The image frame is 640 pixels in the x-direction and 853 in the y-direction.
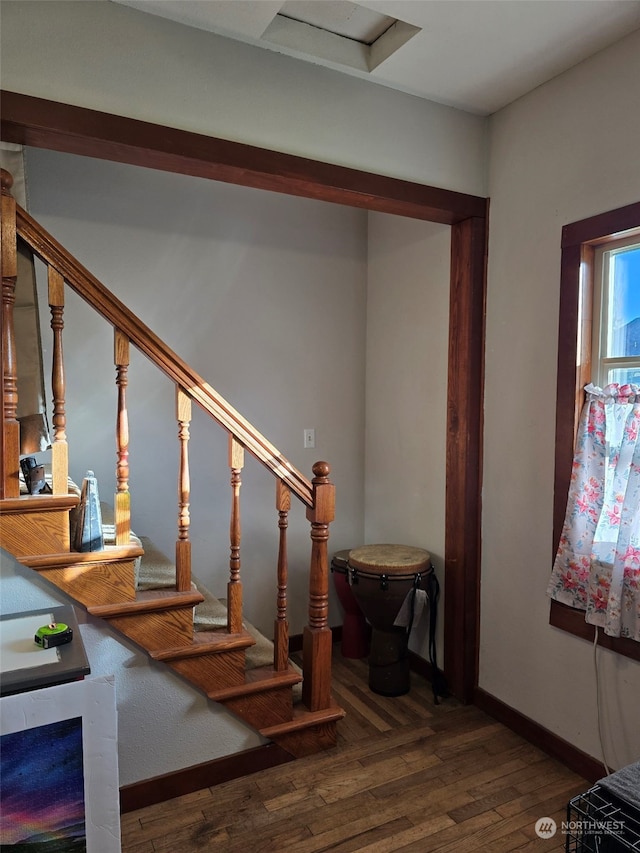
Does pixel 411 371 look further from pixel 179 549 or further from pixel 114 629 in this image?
pixel 114 629

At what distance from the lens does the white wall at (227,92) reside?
1.89 m

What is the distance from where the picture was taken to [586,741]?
7.45 ft

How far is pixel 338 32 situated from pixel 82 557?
6.88ft

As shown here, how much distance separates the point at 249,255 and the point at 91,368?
3.32 ft

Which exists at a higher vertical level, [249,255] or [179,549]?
[249,255]

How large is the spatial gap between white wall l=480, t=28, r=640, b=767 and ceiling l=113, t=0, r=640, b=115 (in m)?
0.11

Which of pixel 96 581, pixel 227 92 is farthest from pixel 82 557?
pixel 227 92

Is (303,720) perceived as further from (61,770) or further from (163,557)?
(61,770)

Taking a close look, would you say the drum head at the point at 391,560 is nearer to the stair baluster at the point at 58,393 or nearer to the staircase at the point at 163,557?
the staircase at the point at 163,557

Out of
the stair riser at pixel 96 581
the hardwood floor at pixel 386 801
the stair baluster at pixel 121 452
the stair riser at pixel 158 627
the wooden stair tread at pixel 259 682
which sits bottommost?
the hardwood floor at pixel 386 801

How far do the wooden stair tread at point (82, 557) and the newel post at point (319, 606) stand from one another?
0.71 m

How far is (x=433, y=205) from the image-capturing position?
2.62 metres

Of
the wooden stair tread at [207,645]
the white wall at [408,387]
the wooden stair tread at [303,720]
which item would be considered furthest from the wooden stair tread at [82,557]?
the white wall at [408,387]

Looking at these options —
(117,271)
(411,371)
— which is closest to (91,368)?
(117,271)
